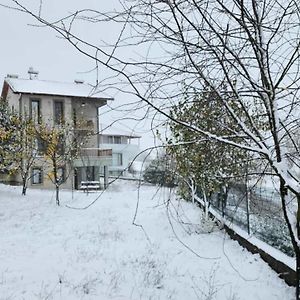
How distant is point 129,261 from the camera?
337 inches

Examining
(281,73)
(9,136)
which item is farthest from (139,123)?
(9,136)

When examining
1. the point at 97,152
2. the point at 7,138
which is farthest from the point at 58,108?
the point at 7,138

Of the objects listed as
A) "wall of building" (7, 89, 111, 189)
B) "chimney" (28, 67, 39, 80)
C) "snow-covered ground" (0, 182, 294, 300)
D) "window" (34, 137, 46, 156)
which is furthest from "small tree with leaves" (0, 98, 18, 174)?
"chimney" (28, 67, 39, 80)

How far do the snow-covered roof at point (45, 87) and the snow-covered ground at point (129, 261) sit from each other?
571 inches

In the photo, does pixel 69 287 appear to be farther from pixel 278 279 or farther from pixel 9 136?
pixel 9 136

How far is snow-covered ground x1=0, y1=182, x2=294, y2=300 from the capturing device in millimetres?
6668

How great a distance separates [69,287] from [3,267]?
5.78 ft

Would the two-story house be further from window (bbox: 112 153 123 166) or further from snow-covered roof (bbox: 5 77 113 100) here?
window (bbox: 112 153 123 166)

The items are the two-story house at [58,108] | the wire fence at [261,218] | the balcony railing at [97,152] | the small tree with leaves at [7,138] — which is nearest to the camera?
the wire fence at [261,218]

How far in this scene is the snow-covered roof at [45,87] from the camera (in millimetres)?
26672

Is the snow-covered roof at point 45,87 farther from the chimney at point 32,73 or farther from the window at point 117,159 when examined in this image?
the window at point 117,159

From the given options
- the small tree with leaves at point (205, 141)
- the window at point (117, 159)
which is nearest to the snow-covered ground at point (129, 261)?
the small tree with leaves at point (205, 141)

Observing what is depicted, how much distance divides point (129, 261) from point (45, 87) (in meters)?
21.5

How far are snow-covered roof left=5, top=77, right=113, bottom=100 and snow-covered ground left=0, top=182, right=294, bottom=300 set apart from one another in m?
14.5
